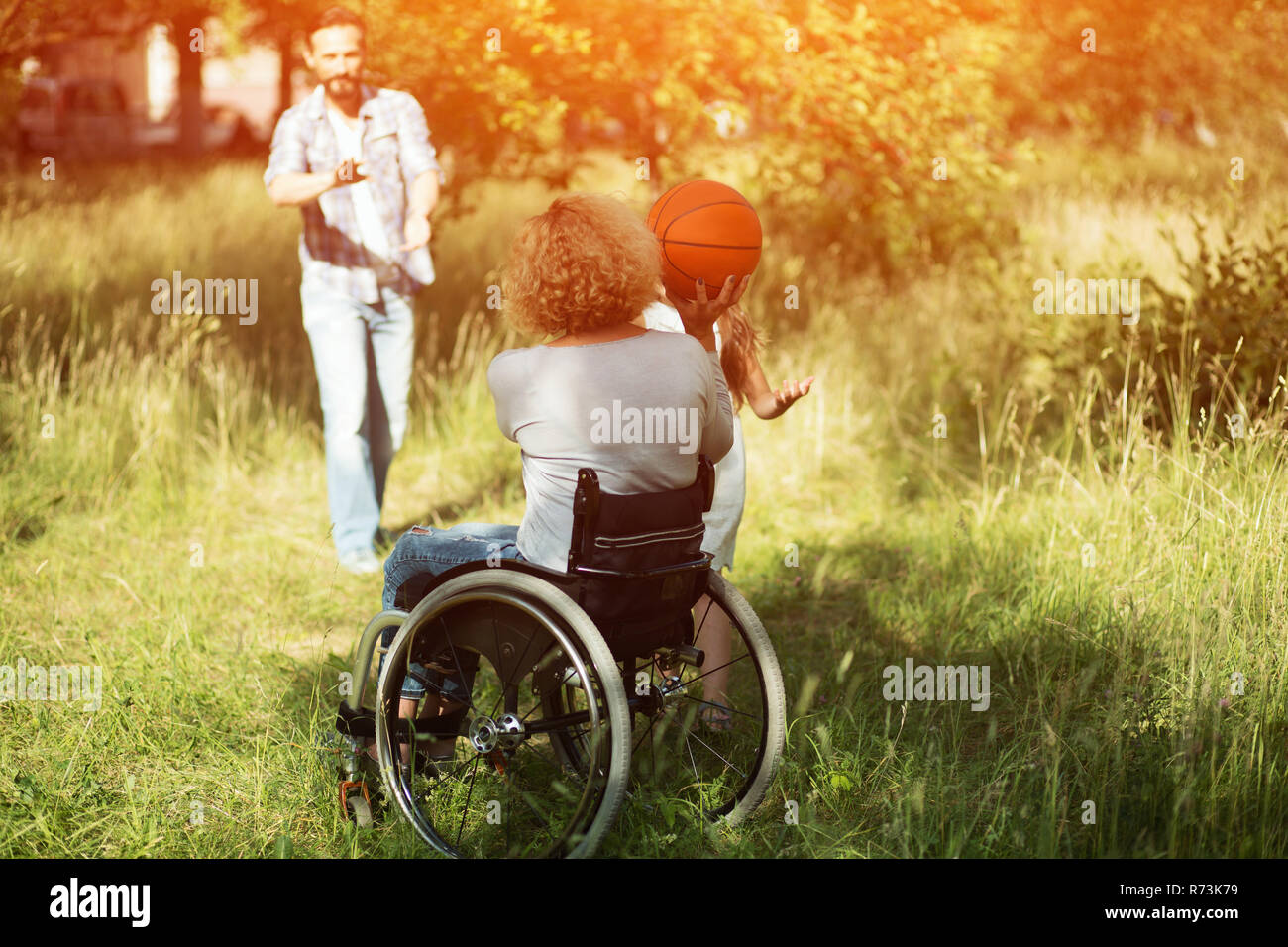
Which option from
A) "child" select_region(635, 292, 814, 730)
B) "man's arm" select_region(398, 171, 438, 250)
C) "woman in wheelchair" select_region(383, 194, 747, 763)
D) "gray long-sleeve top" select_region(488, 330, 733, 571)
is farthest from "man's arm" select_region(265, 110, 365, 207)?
"gray long-sleeve top" select_region(488, 330, 733, 571)

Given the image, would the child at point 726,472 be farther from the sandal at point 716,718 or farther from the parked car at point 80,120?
the parked car at point 80,120

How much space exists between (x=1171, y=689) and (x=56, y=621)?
12.2ft

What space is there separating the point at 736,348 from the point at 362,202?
2.46 metres

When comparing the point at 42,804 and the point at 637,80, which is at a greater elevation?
the point at 637,80

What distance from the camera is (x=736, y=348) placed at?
3.40 meters

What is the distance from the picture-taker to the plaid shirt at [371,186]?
516cm

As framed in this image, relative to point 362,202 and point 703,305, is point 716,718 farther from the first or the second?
point 362,202

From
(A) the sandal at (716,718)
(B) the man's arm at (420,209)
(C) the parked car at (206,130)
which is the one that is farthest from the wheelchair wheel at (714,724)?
(C) the parked car at (206,130)

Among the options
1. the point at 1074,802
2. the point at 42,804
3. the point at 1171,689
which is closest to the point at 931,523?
the point at 1171,689

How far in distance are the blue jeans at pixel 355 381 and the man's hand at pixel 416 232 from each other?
1.27 feet
